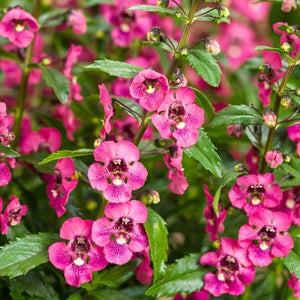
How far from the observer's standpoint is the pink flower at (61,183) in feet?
5.33

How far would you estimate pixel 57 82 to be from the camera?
1904 mm

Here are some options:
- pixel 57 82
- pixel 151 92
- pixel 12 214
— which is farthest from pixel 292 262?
pixel 57 82

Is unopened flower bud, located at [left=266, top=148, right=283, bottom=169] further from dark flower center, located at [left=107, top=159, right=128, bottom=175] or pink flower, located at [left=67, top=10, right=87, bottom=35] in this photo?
pink flower, located at [left=67, top=10, right=87, bottom=35]

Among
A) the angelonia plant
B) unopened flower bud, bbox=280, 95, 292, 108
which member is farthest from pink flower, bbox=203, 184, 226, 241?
unopened flower bud, bbox=280, 95, 292, 108

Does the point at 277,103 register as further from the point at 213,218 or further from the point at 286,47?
the point at 213,218

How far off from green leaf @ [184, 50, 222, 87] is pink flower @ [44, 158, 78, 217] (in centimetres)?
41

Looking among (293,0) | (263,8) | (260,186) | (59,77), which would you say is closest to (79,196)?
(59,77)

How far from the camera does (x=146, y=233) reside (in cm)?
154

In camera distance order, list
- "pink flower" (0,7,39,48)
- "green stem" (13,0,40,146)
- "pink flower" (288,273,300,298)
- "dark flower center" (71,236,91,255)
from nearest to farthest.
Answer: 1. "dark flower center" (71,236,91,255)
2. "pink flower" (288,273,300,298)
3. "pink flower" (0,7,39,48)
4. "green stem" (13,0,40,146)

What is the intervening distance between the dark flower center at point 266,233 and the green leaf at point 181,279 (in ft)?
0.70

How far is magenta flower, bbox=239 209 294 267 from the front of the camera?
1590mm

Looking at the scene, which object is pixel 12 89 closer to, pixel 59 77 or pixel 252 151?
pixel 59 77

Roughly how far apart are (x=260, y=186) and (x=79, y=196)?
719mm

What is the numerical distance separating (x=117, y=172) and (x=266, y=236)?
43 cm
